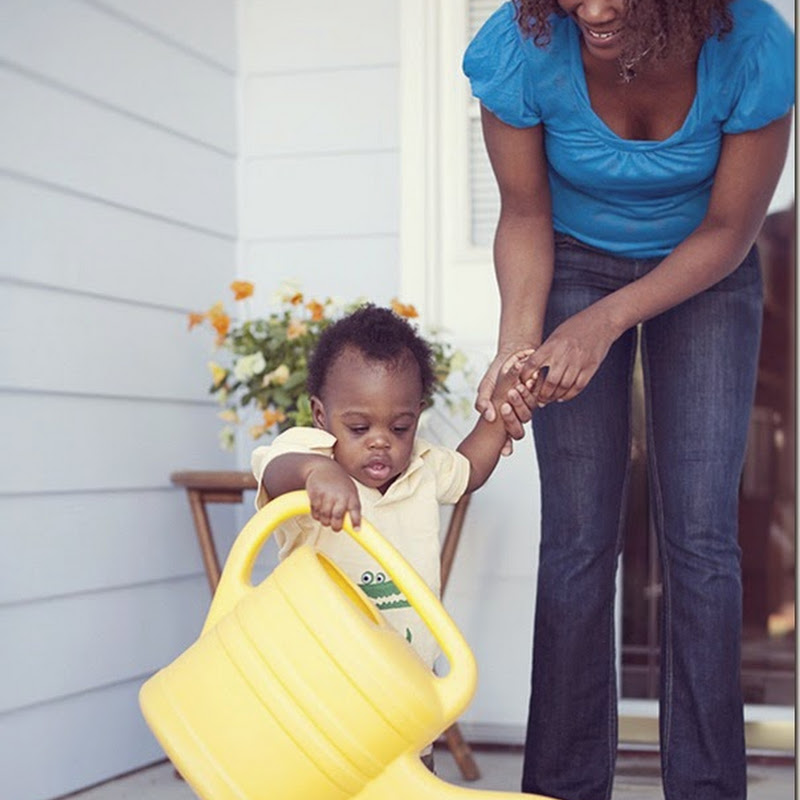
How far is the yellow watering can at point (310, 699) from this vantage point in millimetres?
1241

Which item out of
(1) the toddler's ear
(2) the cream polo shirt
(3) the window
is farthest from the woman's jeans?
(3) the window

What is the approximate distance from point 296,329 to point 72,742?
764 millimetres

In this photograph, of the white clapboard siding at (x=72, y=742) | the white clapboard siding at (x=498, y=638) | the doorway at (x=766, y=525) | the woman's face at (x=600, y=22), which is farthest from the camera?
the doorway at (x=766, y=525)

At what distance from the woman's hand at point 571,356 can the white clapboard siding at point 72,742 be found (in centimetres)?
108

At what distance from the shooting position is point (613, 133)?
1.50m

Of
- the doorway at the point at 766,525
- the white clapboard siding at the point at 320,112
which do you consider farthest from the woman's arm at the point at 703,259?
the doorway at the point at 766,525

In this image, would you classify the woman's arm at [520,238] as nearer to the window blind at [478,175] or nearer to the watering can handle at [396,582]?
the watering can handle at [396,582]

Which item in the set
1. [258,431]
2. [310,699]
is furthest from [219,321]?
[310,699]

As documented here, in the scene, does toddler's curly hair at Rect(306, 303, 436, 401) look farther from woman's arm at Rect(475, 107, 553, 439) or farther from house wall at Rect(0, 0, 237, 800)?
house wall at Rect(0, 0, 237, 800)

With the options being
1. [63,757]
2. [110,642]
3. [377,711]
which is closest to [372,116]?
[110,642]

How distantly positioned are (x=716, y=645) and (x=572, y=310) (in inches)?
16.4

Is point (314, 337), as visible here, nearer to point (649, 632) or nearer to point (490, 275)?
point (490, 275)

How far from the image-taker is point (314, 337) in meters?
2.28

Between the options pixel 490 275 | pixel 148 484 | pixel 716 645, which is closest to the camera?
pixel 716 645
